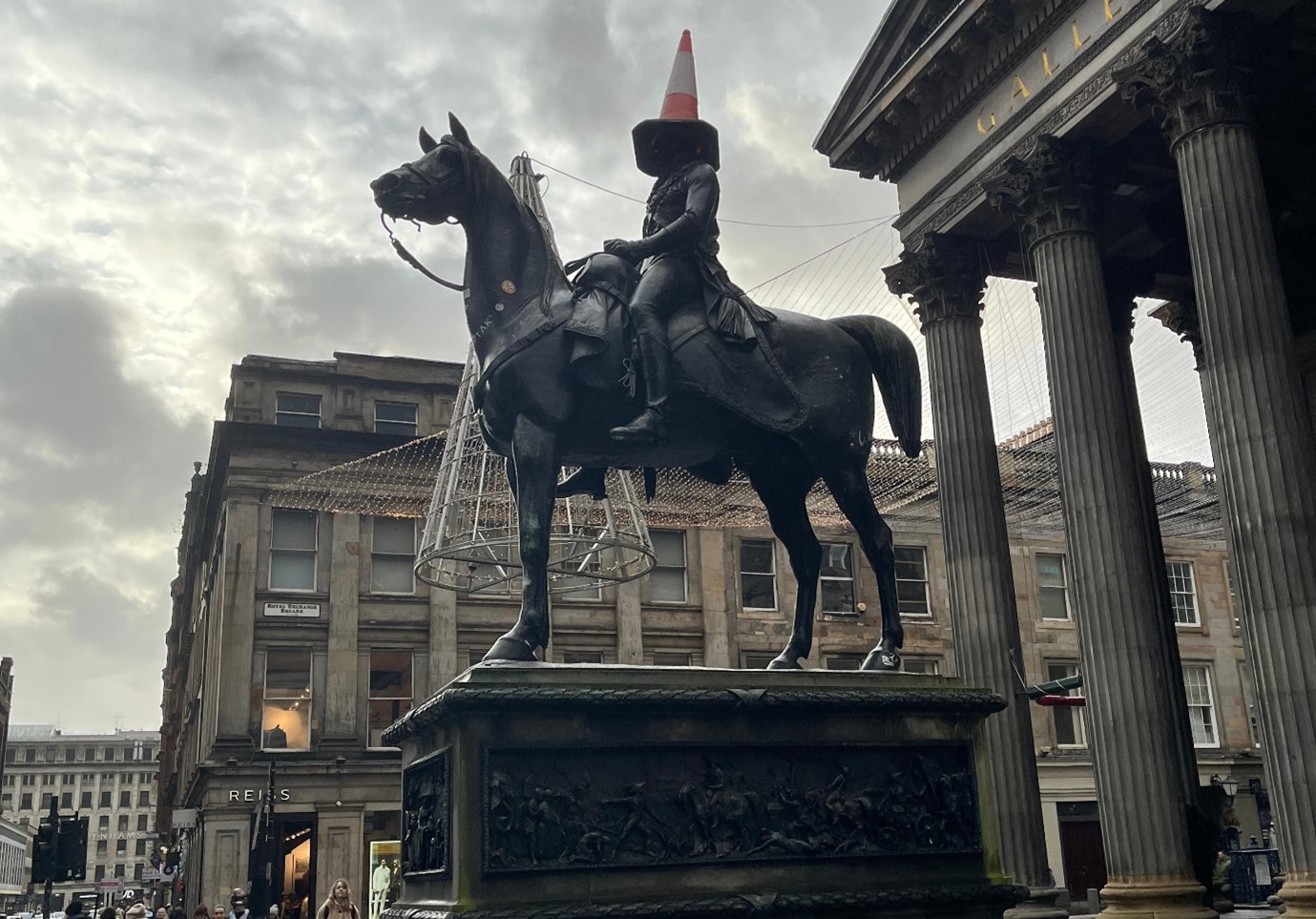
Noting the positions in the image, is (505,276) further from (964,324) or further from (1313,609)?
(964,324)

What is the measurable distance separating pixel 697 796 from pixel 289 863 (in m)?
31.4

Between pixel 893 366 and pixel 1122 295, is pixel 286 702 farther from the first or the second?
pixel 893 366

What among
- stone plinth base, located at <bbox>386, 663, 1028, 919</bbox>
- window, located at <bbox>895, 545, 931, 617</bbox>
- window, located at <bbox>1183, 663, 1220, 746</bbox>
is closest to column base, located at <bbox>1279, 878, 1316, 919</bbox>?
stone plinth base, located at <bbox>386, 663, 1028, 919</bbox>

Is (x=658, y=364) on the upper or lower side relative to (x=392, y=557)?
lower

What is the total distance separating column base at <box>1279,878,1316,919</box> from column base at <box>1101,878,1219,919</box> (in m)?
2.24

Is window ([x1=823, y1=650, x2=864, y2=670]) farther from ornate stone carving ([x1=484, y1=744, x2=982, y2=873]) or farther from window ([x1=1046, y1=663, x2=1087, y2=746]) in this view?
ornate stone carving ([x1=484, y1=744, x2=982, y2=873])

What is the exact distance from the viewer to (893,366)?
922 cm

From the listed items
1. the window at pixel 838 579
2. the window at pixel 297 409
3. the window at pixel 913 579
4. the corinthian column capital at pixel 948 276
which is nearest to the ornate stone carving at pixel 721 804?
the corinthian column capital at pixel 948 276

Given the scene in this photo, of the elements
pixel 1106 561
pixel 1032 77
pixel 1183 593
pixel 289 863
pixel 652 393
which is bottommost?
pixel 289 863

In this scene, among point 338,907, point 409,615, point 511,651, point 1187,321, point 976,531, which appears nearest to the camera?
point 511,651

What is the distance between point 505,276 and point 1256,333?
10.6m

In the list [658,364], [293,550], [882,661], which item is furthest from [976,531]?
[293,550]

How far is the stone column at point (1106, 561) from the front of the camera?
1678 cm

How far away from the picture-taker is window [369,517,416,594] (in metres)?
38.1
